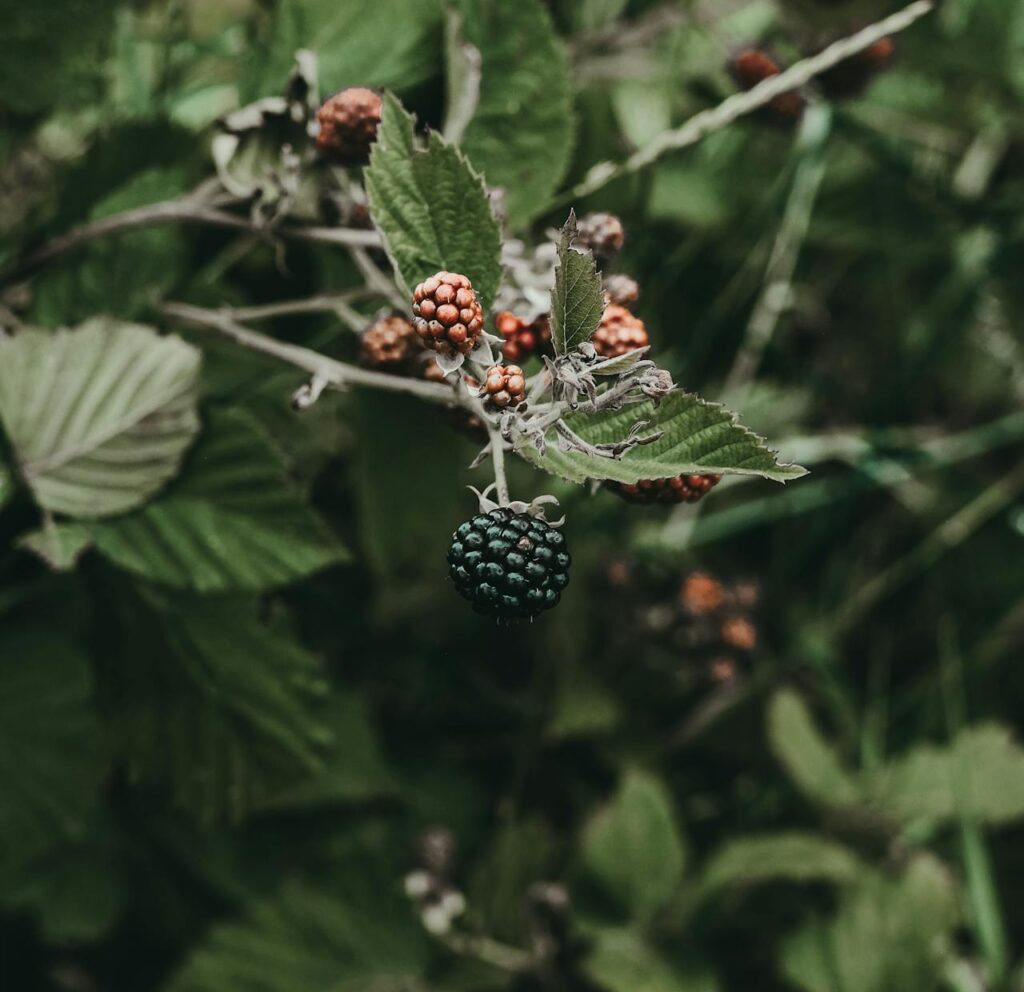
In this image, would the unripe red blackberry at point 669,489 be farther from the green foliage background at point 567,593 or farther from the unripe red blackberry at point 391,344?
the green foliage background at point 567,593

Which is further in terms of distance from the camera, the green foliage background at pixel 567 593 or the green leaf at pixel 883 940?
the green leaf at pixel 883 940

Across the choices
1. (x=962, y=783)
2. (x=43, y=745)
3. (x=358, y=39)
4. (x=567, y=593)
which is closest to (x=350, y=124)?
(x=358, y=39)

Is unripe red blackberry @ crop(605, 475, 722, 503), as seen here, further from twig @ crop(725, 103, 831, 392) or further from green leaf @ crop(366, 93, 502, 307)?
twig @ crop(725, 103, 831, 392)

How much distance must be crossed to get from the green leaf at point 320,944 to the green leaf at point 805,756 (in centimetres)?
55

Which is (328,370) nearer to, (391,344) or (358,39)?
(391,344)

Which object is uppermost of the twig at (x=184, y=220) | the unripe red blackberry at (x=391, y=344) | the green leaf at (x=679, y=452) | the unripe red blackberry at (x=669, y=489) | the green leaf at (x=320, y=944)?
the twig at (x=184, y=220)

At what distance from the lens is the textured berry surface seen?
1.87ft

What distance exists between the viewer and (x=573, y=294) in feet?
1.80

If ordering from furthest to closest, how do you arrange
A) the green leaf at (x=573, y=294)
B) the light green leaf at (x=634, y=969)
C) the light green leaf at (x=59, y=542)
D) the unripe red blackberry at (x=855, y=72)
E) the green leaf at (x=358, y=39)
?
the light green leaf at (x=634, y=969), the unripe red blackberry at (x=855, y=72), the green leaf at (x=358, y=39), the light green leaf at (x=59, y=542), the green leaf at (x=573, y=294)

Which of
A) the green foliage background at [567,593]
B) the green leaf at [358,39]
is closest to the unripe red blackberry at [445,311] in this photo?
the green foliage background at [567,593]

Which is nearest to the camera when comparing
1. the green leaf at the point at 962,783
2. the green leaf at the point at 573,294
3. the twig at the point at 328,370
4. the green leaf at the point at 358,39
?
the green leaf at the point at 573,294

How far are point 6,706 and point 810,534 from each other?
45.6 inches

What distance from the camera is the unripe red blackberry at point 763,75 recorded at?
3.55ft

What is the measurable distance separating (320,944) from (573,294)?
1090mm
